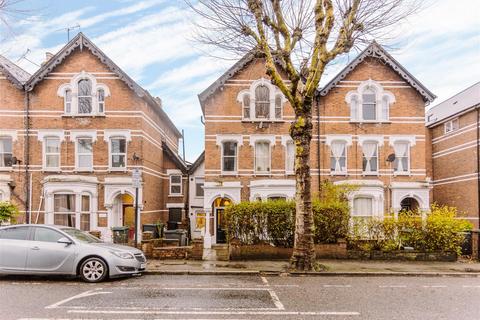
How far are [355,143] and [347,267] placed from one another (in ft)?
35.9

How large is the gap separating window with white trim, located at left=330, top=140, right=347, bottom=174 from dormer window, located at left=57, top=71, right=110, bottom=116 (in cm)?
1324

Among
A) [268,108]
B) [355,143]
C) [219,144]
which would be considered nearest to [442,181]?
[355,143]

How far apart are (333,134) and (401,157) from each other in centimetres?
422

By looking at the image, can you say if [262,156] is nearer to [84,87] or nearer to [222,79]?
[222,79]

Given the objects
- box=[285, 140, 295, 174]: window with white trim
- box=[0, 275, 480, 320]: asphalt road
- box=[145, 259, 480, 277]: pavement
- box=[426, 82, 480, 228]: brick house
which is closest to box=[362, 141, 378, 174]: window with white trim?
box=[285, 140, 295, 174]: window with white trim

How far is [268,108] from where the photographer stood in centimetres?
2288

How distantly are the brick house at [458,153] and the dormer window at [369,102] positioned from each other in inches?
246

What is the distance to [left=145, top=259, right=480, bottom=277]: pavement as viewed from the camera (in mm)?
12422

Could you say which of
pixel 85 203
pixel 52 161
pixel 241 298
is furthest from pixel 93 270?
pixel 52 161

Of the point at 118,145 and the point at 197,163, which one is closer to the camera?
the point at 118,145

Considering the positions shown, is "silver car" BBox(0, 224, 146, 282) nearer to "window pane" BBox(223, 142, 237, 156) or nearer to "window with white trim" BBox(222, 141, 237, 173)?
"window with white trim" BBox(222, 141, 237, 173)

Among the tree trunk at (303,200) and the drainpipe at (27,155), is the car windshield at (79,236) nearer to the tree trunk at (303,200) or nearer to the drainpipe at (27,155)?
the tree trunk at (303,200)

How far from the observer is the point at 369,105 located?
2322 centimetres

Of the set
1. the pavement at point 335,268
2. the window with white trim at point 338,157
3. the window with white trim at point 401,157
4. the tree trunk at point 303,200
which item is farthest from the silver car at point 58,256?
the window with white trim at point 401,157
